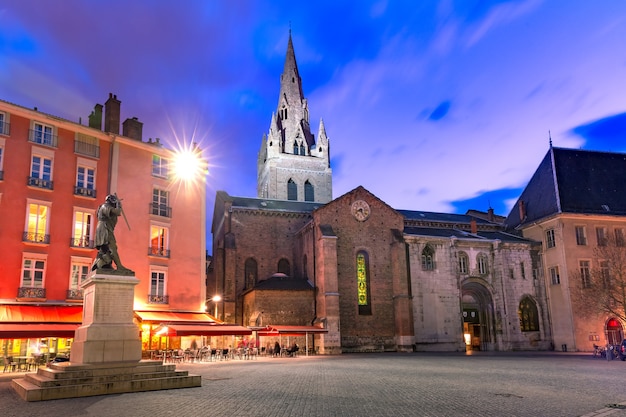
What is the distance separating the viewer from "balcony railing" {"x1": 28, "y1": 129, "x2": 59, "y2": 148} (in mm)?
25547

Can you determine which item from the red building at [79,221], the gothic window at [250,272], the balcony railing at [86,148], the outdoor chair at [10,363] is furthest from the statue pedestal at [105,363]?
the gothic window at [250,272]

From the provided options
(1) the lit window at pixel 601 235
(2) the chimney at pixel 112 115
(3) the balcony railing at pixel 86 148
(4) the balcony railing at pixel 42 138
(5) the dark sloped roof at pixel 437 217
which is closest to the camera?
(4) the balcony railing at pixel 42 138

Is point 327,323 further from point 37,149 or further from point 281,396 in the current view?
point 281,396

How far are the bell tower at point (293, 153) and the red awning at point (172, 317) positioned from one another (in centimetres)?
2990

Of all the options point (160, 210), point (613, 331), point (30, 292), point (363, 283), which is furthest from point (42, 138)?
point (613, 331)

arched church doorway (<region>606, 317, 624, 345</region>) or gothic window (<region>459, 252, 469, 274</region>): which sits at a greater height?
gothic window (<region>459, 252, 469, 274</region>)

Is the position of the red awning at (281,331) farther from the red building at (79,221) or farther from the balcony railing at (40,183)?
the balcony railing at (40,183)

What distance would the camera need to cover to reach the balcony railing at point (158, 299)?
27766 millimetres

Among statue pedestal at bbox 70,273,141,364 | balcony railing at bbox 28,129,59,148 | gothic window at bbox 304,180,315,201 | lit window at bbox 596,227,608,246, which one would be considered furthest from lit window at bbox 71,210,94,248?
lit window at bbox 596,227,608,246

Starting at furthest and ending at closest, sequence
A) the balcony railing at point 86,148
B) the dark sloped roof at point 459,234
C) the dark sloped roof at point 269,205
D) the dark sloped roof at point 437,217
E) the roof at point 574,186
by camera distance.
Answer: the dark sloped roof at point 437,217, the dark sloped roof at point 269,205, the roof at point 574,186, the dark sloped roof at point 459,234, the balcony railing at point 86,148

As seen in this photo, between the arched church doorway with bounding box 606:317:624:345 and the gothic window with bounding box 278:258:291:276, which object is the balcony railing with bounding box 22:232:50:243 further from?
the arched church doorway with bounding box 606:317:624:345

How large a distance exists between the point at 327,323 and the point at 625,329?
2273 centimetres

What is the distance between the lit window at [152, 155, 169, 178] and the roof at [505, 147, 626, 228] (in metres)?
30.3

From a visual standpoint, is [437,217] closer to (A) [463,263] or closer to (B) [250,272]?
(A) [463,263]
